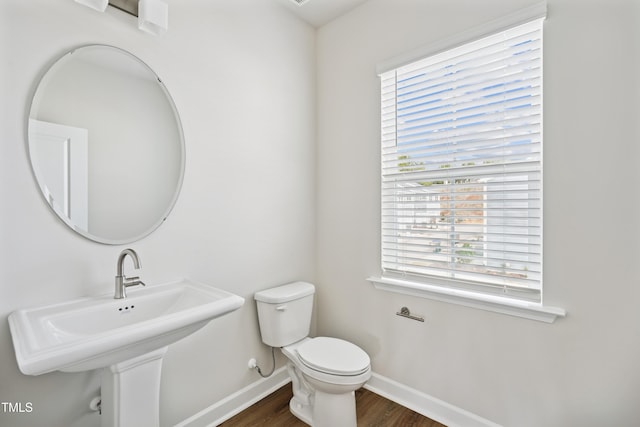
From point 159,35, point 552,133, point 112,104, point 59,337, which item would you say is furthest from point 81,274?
point 552,133

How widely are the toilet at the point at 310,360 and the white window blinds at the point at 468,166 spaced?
60cm

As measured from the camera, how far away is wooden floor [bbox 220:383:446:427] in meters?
1.71

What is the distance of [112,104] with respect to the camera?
1347mm

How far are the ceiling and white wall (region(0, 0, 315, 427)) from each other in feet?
0.23

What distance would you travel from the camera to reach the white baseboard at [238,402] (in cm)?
163

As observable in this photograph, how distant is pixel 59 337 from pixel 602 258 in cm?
213

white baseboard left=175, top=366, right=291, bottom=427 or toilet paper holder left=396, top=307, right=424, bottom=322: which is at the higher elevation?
toilet paper holder left=396, top=307, right=424, bottom=322

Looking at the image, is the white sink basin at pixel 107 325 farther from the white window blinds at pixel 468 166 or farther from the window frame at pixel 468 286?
the white window blinds at pixel 468 166

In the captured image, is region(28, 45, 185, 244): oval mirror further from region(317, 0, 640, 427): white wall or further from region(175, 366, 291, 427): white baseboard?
region(317, 0, 640, 427): white wall

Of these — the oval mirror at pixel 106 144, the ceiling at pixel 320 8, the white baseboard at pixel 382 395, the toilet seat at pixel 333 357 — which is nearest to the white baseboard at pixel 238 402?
the white baseboard at pixel 382 395

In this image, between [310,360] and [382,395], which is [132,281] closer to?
[310,360]

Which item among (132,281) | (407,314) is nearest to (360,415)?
(407,314)

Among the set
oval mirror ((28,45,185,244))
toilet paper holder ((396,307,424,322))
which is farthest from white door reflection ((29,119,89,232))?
toilet paper holder ((396,307,424,322))

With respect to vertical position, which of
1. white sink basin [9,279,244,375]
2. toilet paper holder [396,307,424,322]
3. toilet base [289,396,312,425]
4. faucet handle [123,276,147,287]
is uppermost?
faucet handle [123,276,147,287]
